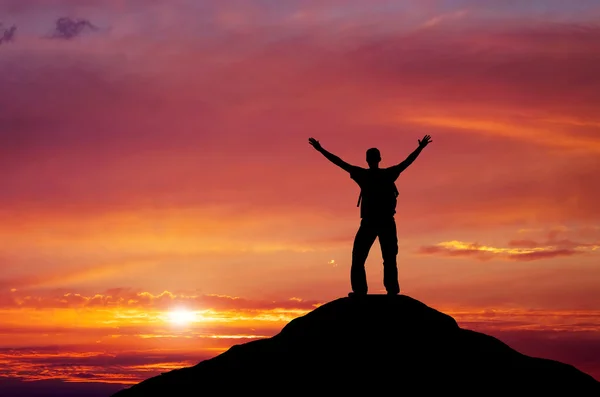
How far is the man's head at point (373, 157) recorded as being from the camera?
28.0 m

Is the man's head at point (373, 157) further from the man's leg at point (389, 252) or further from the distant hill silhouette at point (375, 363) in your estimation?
the distant hill silhouette at point (375, 363)

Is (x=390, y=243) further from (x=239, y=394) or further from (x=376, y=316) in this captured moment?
(x=239, y=394)

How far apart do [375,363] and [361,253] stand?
371 centimetres

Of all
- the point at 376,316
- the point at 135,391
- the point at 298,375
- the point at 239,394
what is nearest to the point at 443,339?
the point at 376,316

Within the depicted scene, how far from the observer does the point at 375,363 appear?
2702cm

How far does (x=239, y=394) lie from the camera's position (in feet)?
90.7

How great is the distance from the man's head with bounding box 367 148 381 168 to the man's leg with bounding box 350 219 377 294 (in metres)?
1.89

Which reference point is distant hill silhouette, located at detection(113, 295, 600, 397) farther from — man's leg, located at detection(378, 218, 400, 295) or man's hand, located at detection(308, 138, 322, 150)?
man's hand, located at detection(308, 138, 322, 150)

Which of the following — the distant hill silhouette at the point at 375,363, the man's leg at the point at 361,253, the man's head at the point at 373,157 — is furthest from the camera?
the man's leg at the point at 361,253

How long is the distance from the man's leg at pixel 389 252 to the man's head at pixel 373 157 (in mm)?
1906

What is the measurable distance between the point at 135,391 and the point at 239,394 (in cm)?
509

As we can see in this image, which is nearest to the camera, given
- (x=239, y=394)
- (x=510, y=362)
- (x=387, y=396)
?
(x=387, y=396)

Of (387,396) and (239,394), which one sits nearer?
(387,396)

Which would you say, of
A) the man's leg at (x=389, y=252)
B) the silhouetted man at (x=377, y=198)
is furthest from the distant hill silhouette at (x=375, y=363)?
the silhouetted man at (x=377, y=198)
